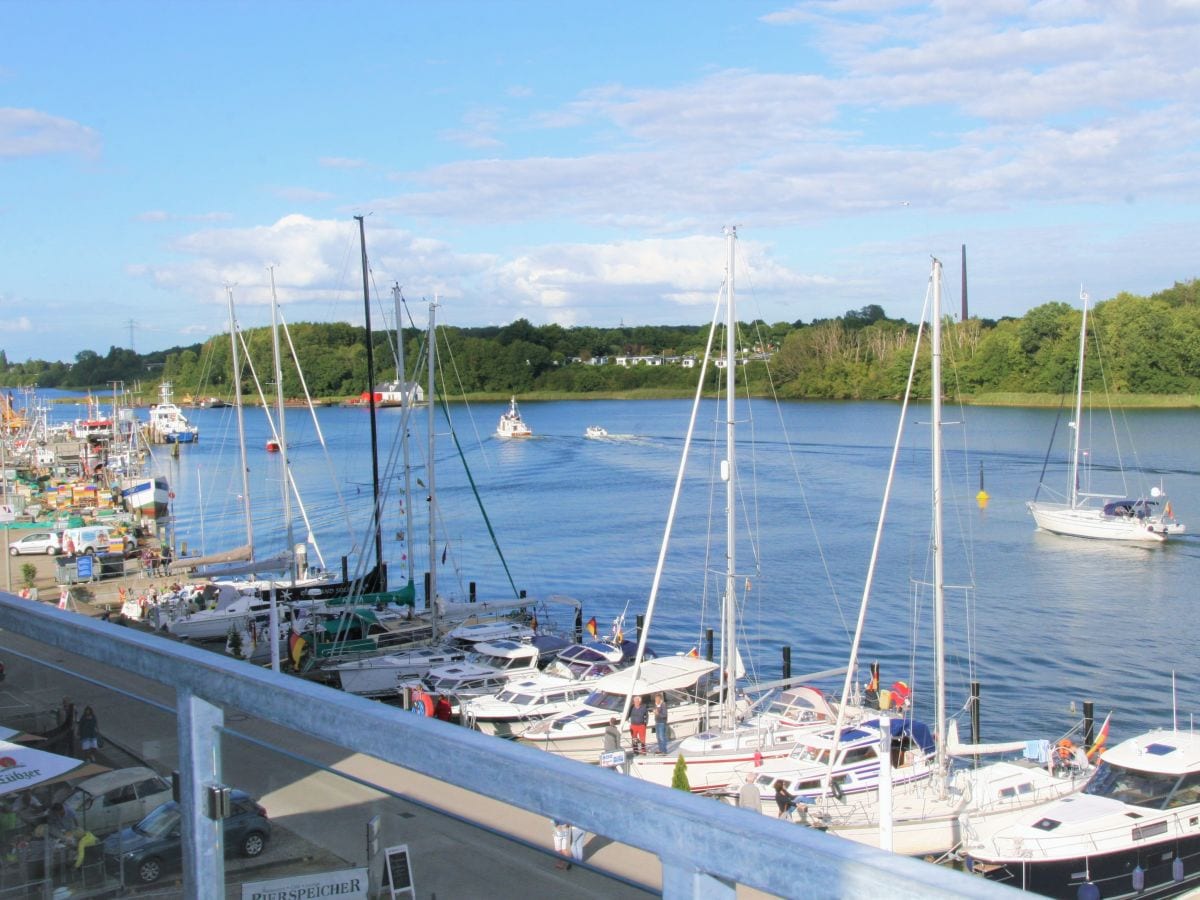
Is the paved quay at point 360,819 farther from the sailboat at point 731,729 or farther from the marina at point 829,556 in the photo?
the marina at point 829,556

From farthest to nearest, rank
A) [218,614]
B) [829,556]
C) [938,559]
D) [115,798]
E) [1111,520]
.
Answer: [1111,520], [829,556], [218,614], [938,559], [115,798]

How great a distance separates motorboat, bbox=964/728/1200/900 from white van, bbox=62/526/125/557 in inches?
1327

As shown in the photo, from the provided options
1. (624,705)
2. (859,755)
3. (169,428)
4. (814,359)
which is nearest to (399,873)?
(859,755)

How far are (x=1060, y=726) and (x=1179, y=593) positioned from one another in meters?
18.0

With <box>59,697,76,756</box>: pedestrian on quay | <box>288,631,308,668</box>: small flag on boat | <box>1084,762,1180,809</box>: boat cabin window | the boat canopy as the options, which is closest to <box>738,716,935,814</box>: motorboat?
<box>1084,762,1180,809</box>: boat cabin window

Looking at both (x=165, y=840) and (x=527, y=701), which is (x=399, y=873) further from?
(x=527, y=701)

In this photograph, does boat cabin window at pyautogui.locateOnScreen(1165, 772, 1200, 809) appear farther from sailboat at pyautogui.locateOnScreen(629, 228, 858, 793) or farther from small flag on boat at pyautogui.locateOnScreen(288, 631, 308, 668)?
small flag on boat at pyautogui.locateOnScreen(288, 631, 308, 668)

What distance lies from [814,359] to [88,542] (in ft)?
389

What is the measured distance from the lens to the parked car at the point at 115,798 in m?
2.66

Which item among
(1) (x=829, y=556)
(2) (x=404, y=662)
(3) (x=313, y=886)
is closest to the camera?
(3) (x=313, y=886)

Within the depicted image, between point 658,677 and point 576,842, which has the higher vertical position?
point 576,842

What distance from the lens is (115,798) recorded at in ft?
9.18

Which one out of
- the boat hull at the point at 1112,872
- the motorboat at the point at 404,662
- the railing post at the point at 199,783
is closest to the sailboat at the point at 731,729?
the boat hull at the point at 1112,872

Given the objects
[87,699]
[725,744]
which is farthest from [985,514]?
[87,699]
